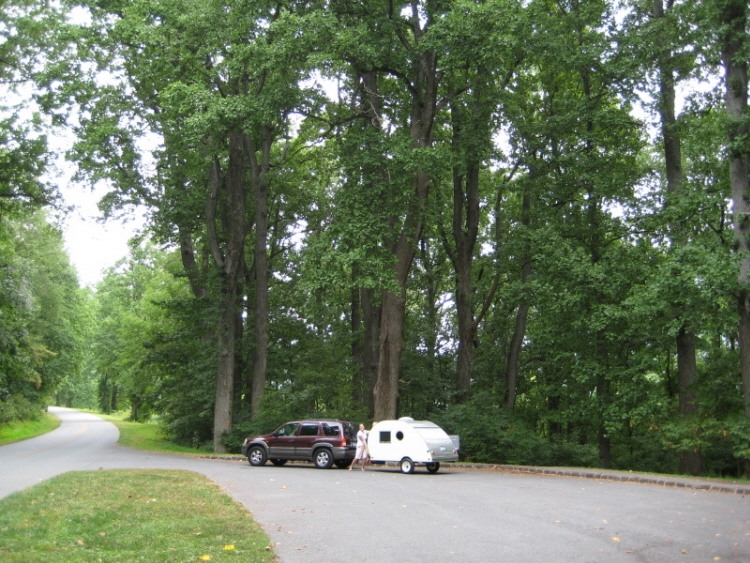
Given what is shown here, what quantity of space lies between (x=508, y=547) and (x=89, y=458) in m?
20.2

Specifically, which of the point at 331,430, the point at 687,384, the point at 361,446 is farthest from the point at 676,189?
the point at 331,430

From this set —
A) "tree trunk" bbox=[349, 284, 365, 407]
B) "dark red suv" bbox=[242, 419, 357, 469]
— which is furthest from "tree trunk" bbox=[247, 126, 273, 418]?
"dark red suv" bbox=[242, 419, 357, 469]

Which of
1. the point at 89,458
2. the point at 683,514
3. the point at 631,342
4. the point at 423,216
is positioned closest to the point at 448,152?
the point at 423,216

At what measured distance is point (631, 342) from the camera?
2677cm

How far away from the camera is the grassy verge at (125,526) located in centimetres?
834

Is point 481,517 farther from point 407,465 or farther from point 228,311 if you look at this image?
point 228,311

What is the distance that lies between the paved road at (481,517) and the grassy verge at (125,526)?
52 centimetres

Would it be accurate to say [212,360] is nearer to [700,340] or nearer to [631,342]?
[631,342]

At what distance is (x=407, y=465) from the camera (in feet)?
71.5

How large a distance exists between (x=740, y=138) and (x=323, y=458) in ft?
48.6

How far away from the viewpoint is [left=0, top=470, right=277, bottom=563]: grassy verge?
8.34m

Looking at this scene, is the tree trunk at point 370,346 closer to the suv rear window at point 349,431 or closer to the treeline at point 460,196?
the treeline at point 460,196

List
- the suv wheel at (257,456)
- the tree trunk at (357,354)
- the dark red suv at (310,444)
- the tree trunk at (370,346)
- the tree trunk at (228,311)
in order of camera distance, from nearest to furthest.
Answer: the dark red suv at (310,444), the suv wheel at (257,456), the tree trunk at (228,311), the tree trunk at (370,346), the tree trunk at (357,354)

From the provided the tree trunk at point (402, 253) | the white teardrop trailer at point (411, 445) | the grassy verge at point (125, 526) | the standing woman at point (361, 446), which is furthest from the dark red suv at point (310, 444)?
the grassy verge at point (125, 526)
